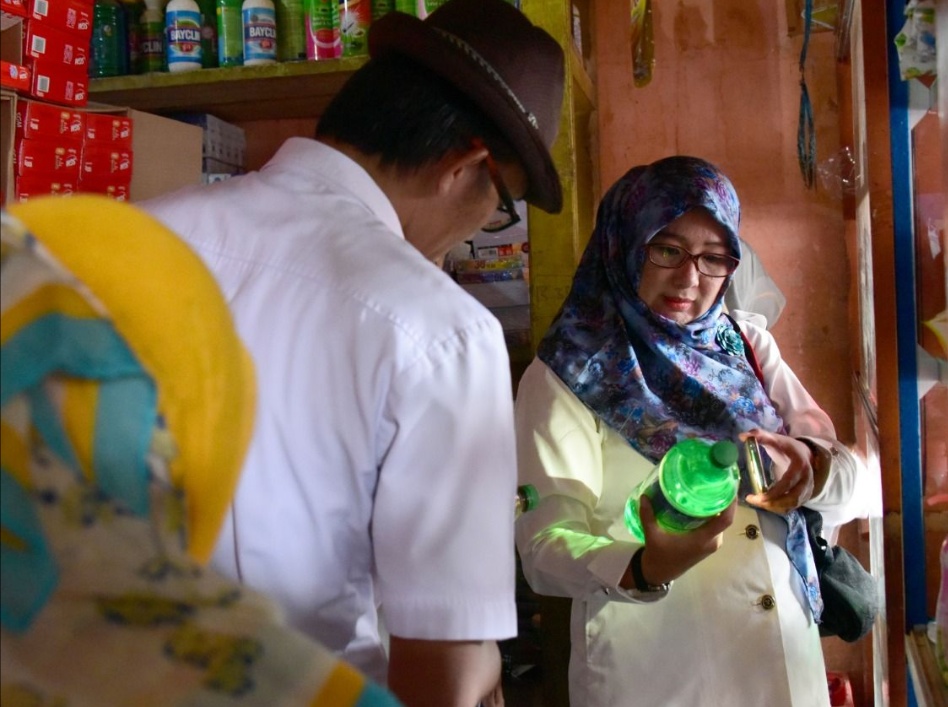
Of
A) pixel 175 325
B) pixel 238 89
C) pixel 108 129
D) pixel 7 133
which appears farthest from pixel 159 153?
pixel 175 325

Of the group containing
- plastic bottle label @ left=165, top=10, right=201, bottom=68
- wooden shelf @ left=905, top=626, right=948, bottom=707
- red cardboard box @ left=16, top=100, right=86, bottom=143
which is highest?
plastic bottle label @ left=165, top=10, right=201, bottom=68

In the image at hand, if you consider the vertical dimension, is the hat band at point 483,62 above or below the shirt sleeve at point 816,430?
above

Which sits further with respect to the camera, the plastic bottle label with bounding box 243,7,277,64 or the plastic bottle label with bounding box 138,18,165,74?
the plastic bottle label with bounding box 138,18,165,74

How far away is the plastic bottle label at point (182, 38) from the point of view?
6.46 feet

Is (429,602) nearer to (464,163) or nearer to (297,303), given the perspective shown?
(297,303)

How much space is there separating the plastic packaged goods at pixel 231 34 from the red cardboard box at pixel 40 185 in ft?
1.52

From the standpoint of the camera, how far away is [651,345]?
4.87 ft

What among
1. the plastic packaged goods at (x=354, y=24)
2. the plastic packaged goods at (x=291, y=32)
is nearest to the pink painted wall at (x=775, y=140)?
the plastic packaged goods at (x=354, y=24)

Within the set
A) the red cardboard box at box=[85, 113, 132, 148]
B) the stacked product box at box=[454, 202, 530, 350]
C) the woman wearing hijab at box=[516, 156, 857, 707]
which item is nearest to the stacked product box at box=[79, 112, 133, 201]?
the red cardboard box at box=[85, 113, 132, 148]

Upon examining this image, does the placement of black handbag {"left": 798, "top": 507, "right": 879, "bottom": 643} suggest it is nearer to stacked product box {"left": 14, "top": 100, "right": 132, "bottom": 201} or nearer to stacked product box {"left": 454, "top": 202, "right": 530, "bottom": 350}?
stacked product box {"left": 454, "top": 202, "right": 530, "bottom": 350}

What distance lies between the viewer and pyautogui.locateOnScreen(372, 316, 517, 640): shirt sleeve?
713mm

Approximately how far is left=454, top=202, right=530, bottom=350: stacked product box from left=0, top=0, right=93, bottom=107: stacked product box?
95 centimetres

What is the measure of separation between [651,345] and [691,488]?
387 millimetres

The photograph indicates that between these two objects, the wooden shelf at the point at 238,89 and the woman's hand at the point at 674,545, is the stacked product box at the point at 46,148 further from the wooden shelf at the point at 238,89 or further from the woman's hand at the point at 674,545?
the woman's hand at the point at 674,545
